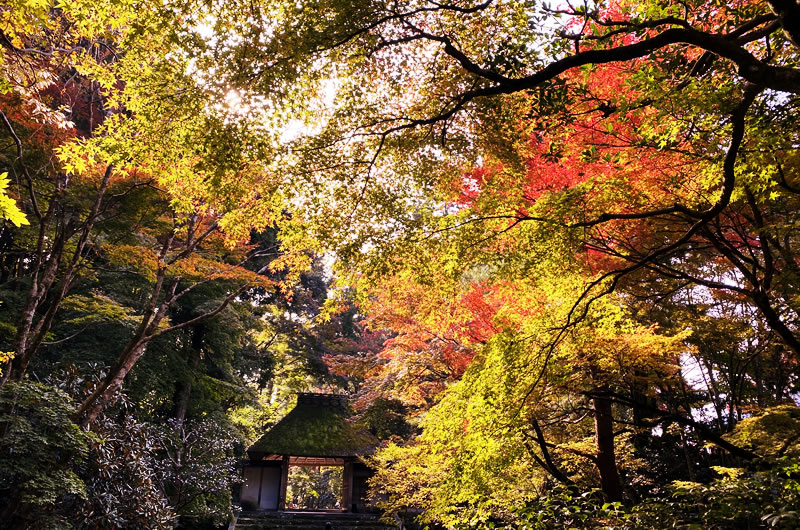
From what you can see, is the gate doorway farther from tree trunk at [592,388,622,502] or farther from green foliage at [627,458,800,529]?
green foliage at [627,458,800,529]

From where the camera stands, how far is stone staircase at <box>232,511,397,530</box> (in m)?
14.9

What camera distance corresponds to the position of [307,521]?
605 inches

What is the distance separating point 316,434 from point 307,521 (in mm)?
3031

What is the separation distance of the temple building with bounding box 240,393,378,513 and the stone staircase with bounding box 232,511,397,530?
1.08m

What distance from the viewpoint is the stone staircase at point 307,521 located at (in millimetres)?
14883

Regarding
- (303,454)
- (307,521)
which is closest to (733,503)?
(307,521)

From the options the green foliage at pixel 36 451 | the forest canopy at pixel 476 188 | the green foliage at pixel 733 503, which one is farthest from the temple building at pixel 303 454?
the green foliage at pixel 733 503

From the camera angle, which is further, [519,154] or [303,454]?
[303,454]

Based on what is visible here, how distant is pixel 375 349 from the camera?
71.3 feet

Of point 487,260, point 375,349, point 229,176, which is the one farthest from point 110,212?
point 375,349

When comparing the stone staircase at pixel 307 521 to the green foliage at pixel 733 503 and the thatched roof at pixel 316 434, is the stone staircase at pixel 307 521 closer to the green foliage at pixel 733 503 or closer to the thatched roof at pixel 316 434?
the thatched roof at pixel 316 434

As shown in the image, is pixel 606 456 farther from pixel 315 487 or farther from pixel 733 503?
pixel 315 487

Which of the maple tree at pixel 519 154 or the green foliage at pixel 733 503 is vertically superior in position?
the maple tree at pixel 519 154

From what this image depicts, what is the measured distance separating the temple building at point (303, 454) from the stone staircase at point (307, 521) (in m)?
1.08
